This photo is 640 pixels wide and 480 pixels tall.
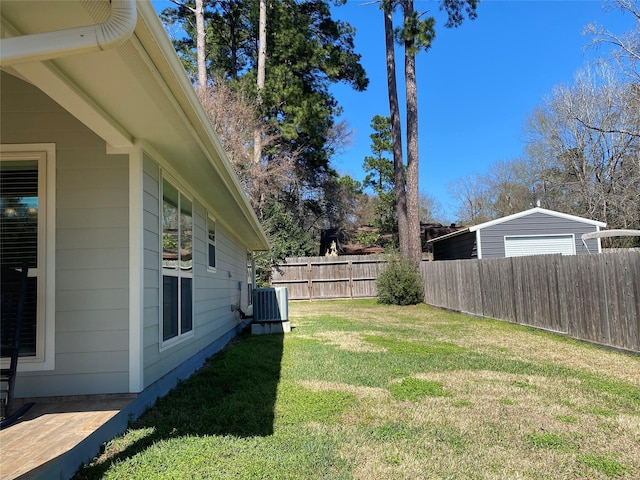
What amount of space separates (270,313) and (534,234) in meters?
11.4

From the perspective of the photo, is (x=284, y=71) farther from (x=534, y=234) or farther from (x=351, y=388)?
(x=351, y=388)

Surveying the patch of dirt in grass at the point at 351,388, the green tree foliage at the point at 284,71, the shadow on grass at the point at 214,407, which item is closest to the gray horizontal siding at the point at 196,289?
the shadow on grass at the point at 214,407

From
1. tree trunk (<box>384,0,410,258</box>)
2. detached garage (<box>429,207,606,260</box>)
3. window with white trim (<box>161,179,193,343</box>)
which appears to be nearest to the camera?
window with white trim (<box>161,179,193,343</box>)

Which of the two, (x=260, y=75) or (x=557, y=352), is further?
(x=260, y=75)

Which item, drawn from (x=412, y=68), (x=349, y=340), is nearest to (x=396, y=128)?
(x=412, y=68)

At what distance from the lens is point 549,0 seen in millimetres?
10430

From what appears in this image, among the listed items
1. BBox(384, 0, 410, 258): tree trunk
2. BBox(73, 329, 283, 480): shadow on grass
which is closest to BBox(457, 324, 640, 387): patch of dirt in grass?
BBox(73, 329, 283, 480): shadow on grass

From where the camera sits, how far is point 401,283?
14.7 metres

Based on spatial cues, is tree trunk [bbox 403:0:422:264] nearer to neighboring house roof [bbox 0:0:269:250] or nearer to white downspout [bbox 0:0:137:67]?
neighboring house roof [bbox 0:0:269:250]

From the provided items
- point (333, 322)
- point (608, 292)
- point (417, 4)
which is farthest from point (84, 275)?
point (417, 4)

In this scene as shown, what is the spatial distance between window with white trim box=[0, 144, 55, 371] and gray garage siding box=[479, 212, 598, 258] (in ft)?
48.2

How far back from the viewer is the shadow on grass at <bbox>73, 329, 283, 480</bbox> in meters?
3.04

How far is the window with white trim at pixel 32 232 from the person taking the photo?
3268mm

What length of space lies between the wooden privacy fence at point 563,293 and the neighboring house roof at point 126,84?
19.4 ft
